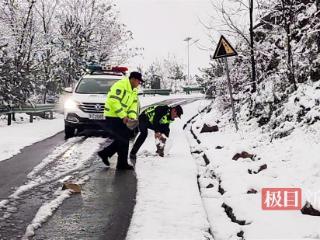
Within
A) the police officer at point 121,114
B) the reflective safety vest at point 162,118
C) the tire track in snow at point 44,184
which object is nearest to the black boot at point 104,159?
the police officer at point 121,114

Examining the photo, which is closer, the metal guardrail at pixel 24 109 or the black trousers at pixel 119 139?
the black trousers at pixel 119 139

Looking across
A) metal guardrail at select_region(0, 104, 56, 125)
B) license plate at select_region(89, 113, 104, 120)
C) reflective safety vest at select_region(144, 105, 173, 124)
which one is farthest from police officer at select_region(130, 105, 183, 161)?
metal guardrail at select_region(0, 104, 56, 125)

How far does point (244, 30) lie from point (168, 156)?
617 cm

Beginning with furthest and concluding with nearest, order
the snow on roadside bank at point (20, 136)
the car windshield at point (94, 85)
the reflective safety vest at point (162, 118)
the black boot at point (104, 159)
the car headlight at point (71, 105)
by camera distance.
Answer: the car windshield at point (94, 85)
the car headlight at point (71, 105)
the snow on roadside bank at point (20, 136)
the reflective safety vest at point (162, 118)
the black boot at point (104, 159)

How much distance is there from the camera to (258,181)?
6668mm

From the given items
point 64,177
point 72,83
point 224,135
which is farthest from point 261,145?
point 72,83

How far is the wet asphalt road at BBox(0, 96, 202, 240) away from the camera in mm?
4918

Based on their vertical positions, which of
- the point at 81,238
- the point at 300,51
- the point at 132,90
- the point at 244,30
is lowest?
the point at 81,238

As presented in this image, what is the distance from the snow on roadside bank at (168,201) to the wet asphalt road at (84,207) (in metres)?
0.16

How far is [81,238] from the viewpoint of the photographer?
472 cm

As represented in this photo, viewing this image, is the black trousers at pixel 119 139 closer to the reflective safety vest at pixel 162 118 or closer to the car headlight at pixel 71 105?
the reflective safety vest at pixel 162 118

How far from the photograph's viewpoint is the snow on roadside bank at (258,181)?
4801 mm

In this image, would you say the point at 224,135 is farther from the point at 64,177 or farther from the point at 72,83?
the point at 72,83

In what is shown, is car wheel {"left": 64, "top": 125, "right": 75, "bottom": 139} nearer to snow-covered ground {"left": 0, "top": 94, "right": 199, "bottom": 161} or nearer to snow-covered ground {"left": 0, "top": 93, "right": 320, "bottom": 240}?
snow-covered ground {"left": 0, "top": 94, "right": 199, "bottom": 161}
